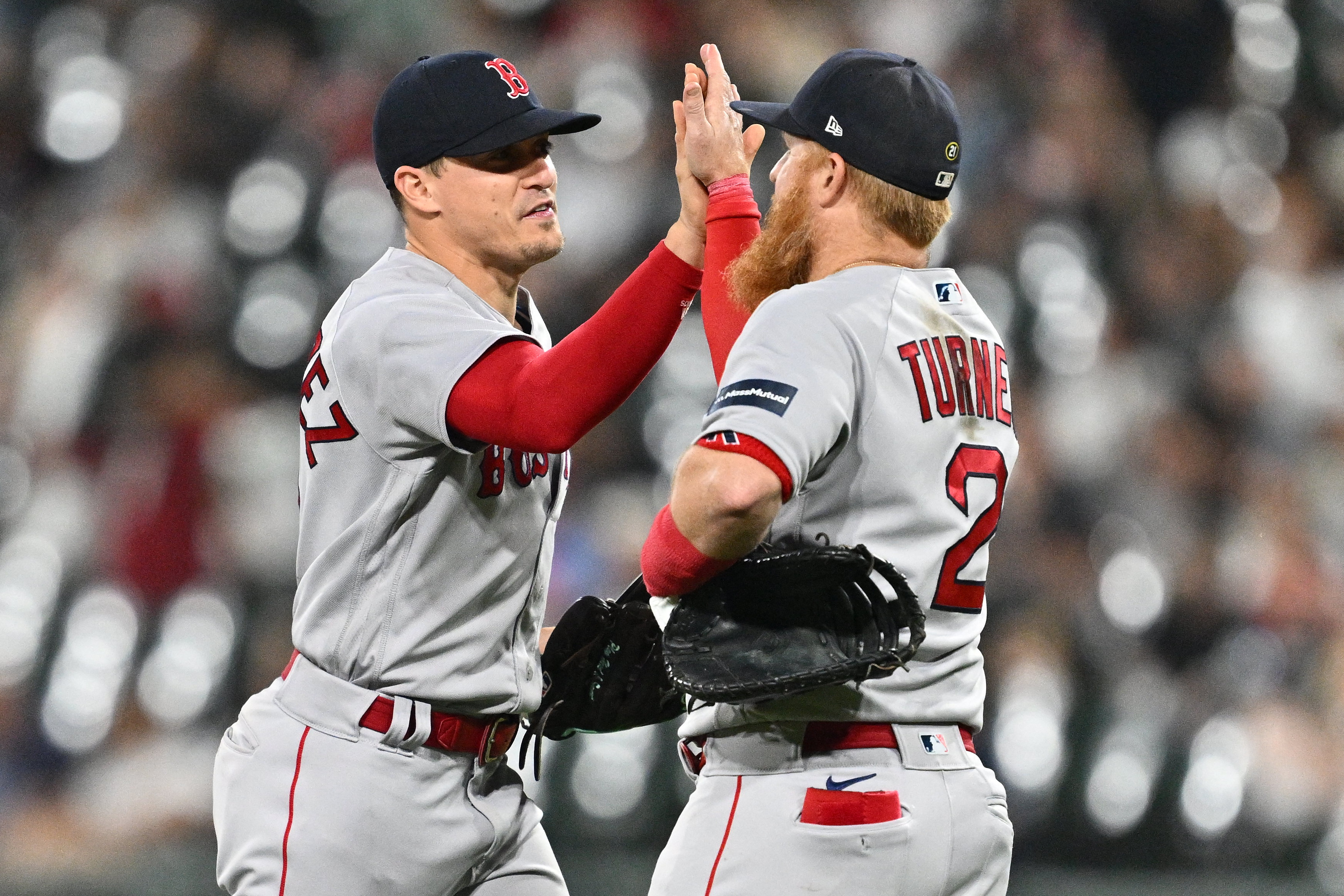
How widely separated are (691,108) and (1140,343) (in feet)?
13.2

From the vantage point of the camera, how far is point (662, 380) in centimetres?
571

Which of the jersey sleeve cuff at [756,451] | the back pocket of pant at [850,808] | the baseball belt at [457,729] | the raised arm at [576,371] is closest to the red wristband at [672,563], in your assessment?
the jersey sleeve cuff at [756,451]

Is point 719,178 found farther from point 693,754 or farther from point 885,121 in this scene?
point 693,754

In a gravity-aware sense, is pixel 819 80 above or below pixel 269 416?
above

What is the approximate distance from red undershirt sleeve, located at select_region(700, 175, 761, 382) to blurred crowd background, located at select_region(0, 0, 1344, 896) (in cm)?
290

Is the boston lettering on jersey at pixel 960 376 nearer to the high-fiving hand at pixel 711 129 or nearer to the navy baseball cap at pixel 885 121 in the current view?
the navy baseball cap at pixel 885 121

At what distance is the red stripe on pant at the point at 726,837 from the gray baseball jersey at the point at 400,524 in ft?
1.81

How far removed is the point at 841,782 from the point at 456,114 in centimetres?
140

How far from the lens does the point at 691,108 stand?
2.57m

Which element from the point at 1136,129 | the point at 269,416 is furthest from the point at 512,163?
the point at 1136,129

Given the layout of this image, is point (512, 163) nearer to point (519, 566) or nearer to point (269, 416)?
point (519, 566)

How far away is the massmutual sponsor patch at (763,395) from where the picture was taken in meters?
1.94

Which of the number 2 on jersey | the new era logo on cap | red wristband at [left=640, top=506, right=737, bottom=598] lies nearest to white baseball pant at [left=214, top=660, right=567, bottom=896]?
red wristband at [left=640, top=506, right=737, bottom=598]

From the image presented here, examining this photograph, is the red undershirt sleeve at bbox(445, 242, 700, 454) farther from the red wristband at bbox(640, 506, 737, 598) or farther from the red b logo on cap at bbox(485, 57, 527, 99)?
the red b logo on cap at bbox(485, 57, 527, 99)
